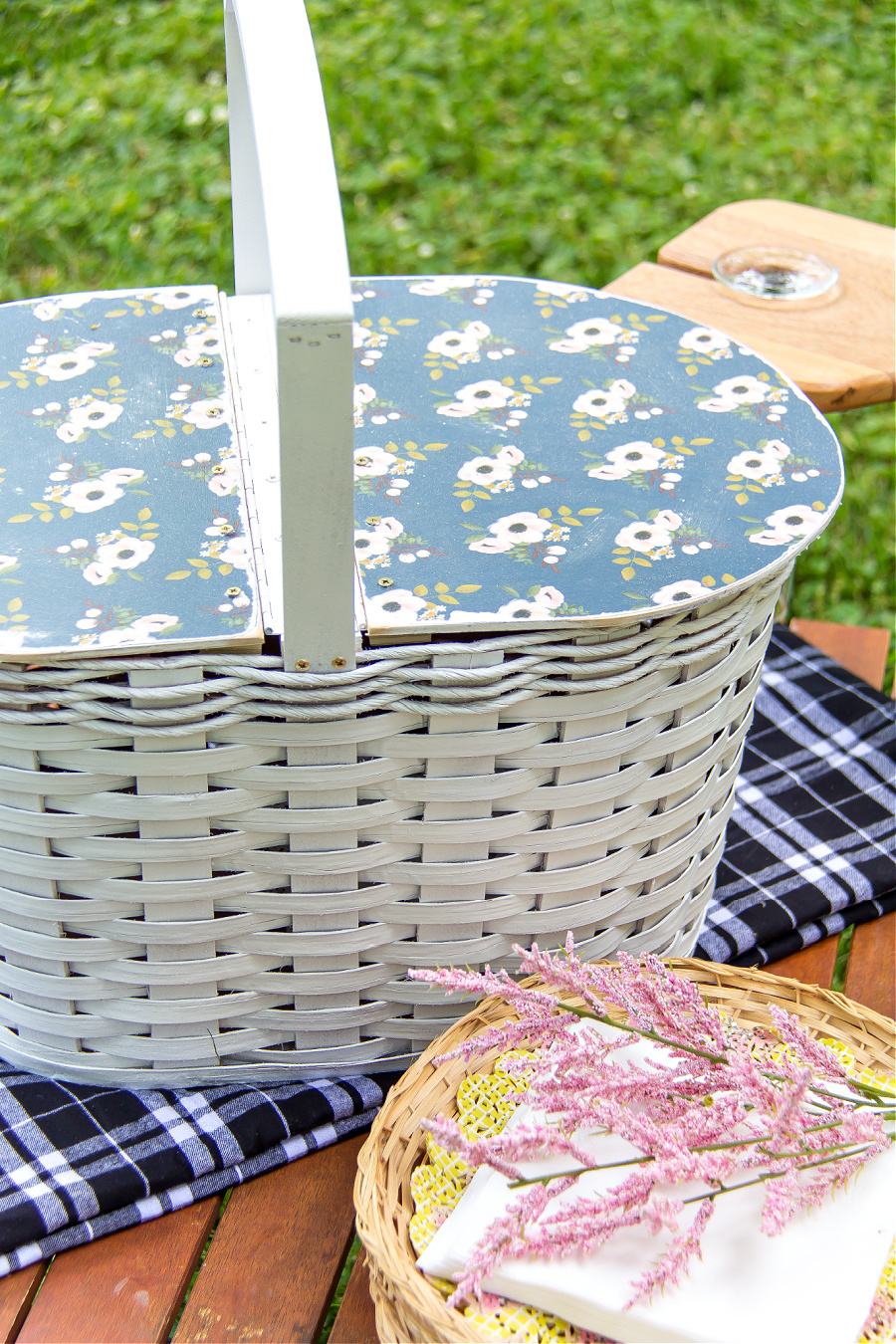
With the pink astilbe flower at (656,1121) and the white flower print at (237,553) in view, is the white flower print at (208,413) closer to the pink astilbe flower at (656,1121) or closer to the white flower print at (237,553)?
the white flower print at (237,553)

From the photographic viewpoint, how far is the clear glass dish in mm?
1407

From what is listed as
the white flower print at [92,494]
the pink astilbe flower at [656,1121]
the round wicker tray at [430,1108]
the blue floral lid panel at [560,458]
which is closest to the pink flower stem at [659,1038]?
the pink astilbe flower at [656,1121]

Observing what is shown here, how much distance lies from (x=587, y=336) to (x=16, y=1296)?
0.79 meters

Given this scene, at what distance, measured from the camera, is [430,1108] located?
824mm

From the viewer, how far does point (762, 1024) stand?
88 centimetres

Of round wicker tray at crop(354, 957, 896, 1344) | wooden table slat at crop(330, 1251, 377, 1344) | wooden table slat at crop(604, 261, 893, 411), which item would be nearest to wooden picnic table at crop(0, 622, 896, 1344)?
wooden table slat at crop(330, 1251, 377, 1344)

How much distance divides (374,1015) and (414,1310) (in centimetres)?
24

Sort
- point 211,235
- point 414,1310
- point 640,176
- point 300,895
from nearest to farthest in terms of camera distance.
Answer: point 414,1310, point 300,895, point 211,235, point 640,176

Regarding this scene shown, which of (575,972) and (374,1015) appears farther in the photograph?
(374,1015)

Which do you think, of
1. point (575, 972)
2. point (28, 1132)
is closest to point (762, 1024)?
point (575, 972)

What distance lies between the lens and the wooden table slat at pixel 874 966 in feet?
3.59

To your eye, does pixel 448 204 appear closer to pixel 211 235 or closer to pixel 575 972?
pixel 211 235

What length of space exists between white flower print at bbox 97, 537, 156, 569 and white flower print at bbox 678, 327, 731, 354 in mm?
458

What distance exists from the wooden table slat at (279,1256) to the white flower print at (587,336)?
611 millimetres
